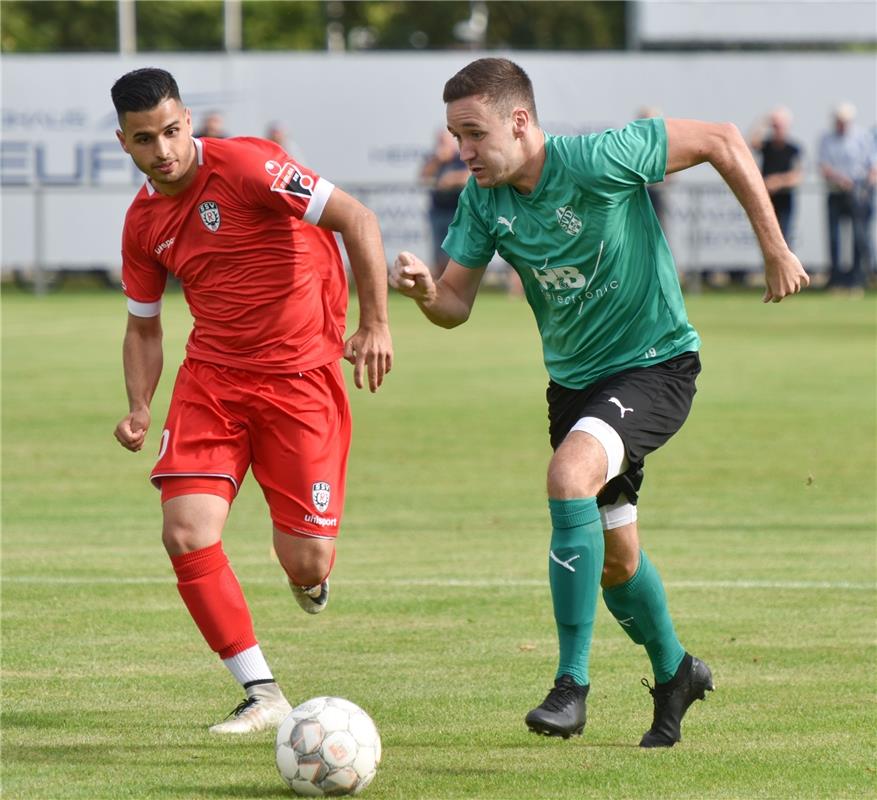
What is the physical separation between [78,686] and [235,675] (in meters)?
0.82

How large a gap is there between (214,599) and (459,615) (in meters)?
1.98

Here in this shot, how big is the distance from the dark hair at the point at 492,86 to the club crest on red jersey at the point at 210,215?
3.42ft

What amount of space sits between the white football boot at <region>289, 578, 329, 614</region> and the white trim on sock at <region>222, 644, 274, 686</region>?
781 mm

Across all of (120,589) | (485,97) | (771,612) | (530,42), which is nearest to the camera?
(485,97)

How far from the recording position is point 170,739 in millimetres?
5930

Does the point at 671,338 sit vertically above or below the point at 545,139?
below

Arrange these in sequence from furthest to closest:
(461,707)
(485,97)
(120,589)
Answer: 1. (120,589)
2. (461,707)
3. (485,97)

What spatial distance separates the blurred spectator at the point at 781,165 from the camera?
25703 mm

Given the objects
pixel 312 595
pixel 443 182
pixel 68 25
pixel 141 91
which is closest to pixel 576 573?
pixel 312 595

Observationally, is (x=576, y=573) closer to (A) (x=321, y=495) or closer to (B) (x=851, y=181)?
(A) (x=321, y=495)

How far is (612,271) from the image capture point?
6.01 m

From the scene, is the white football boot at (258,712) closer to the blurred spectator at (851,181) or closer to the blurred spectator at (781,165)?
the blurred spectator at (781,165)

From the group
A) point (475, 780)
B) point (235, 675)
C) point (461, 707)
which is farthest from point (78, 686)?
point (475, 780)

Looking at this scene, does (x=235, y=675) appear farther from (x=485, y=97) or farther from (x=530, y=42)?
(x=530, y=42)
